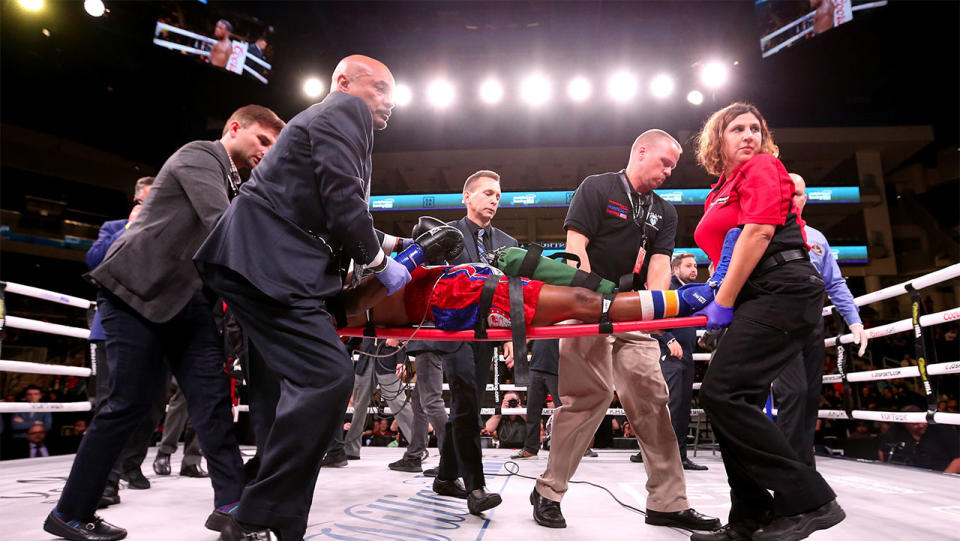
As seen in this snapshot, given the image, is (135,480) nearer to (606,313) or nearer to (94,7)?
(606,313)

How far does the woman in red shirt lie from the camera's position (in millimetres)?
1499

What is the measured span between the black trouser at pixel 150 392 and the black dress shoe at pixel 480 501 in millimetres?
878

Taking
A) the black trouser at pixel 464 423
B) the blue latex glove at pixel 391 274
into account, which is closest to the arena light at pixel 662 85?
the black trouser at pixel 464 423

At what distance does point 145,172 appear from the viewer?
1332 cm

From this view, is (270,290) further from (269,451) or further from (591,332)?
(591,332)

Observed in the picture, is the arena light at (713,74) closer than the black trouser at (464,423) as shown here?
No

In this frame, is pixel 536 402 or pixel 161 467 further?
pixel 536 402

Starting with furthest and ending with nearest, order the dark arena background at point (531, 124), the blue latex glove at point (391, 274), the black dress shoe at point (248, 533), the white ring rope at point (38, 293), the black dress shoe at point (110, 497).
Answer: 1. the dark arena background at point (531, 124)
2. the white ring rope at point (38, 293)
3. the black dress shoe at point (110, 497)
4. the blue latex glove at point (391, 274)
5. the black dress shoe at point (248, 533)

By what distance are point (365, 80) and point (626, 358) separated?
151 cm

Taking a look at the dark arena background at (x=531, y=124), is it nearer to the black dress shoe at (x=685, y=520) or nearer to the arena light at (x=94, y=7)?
the arena light at (x=94, y=7)

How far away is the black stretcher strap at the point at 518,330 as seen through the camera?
1.71 m

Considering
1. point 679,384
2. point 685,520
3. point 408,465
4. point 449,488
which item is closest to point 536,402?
point 679,384

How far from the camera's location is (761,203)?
1672 millimetres

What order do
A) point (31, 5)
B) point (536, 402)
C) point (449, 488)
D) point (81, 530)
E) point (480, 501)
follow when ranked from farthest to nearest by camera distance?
point (31, 5)
point (536, 402)
point (449, 488)
point (480, 501)
point (81, 530)
